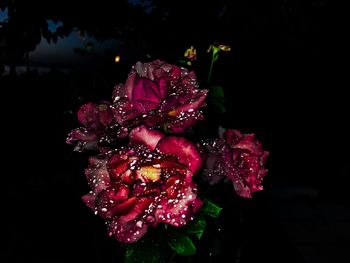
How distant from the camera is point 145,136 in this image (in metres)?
0.61

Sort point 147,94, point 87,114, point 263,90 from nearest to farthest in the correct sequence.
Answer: point 147,94, point 87,114, point 263,90

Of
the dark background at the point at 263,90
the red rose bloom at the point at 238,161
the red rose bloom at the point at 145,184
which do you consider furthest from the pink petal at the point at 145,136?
the dark background at the point at 263,90

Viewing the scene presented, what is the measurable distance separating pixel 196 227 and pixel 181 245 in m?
0.05

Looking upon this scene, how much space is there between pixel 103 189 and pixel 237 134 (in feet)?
0.94

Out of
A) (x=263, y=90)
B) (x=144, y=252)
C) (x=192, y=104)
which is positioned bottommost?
(x=263, y=90)

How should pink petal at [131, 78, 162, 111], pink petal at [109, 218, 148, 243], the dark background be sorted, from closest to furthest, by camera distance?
1. pink petal at [109, 218, 148, 243]
2. pink petal at [131, 78, 162, 111]
3. the dark background

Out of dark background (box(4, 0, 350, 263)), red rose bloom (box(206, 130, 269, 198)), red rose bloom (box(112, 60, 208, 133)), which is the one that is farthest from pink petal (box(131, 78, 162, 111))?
dark background (box(4, 0, 350, 263))

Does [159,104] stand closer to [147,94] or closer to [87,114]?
[147,94]

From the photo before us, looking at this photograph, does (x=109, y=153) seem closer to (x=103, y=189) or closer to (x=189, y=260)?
(x=103, y=189)

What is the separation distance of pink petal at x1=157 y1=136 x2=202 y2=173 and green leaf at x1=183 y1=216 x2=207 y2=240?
13cm

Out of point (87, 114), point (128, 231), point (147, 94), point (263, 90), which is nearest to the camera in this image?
point (128, 231)

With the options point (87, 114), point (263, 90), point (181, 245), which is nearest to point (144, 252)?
point (181, 245)

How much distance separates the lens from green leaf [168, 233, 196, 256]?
2.09 ft

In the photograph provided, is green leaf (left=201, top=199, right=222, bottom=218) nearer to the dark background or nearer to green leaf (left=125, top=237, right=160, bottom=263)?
green leaf (left=125, top=237, right=160, bottom=263)
